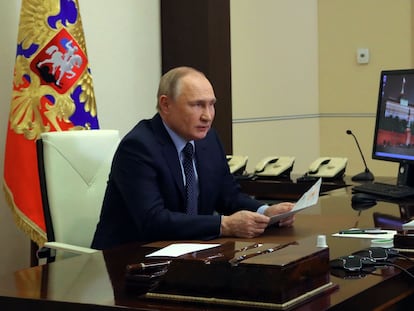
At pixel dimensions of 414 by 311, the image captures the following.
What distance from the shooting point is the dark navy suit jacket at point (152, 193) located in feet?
8.13

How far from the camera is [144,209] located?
252 centimetres

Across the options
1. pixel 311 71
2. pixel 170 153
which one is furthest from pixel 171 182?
pixel 311 71

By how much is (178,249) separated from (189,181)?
2.02 ft

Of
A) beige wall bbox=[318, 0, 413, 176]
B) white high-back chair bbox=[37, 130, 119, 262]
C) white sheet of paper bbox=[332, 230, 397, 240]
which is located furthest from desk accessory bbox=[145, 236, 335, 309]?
→ beige wall bbox=[318, 0, 413, 176]

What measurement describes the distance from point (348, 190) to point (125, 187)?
136 centimetres

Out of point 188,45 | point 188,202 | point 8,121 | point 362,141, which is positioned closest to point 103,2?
point 188,45

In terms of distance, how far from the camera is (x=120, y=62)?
16.3 ft

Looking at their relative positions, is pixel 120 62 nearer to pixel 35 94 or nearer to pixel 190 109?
pixel 35 94

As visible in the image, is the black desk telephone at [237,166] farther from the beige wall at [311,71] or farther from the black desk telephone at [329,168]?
the beige wall at [311,71]

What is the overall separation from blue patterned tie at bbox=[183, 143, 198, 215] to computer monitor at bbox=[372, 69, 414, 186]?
1.18 meters

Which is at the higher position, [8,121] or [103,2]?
[103,2]

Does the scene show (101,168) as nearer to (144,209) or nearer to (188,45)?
(144,209)

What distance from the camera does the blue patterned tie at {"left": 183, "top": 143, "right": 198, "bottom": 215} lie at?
8.95 feet

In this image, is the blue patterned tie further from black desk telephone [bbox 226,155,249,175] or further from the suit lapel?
black desk telephone [bbox 226,155,249,175]
